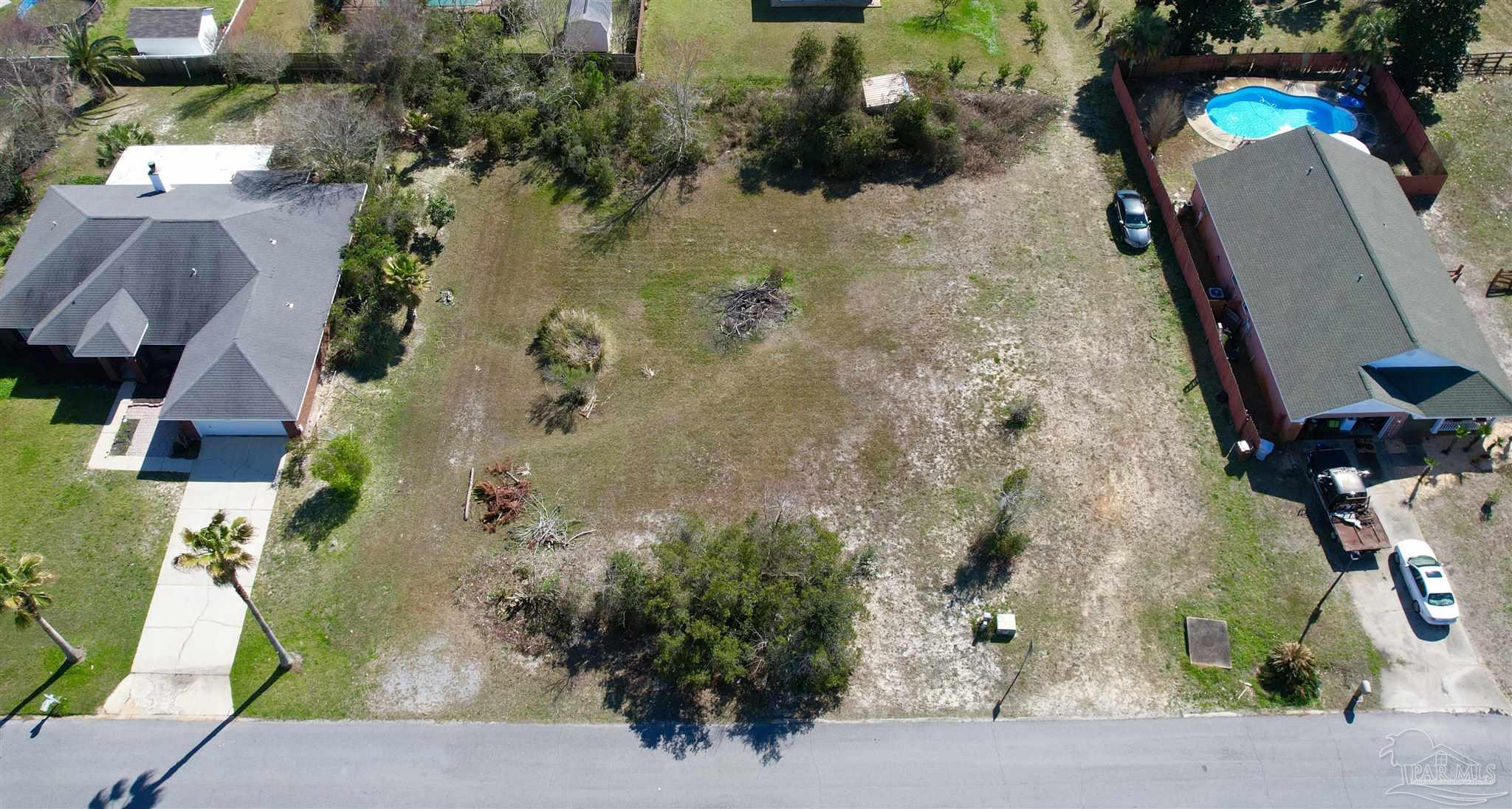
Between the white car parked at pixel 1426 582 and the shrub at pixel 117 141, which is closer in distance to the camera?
the white car parked at pixel 1426 582

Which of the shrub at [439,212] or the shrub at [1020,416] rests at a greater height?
the shrub at [439,212]

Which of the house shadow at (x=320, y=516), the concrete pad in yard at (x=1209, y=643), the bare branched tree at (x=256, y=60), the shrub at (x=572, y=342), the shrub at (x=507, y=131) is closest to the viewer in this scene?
the concrete pad in yard at (x=1209, y=643)

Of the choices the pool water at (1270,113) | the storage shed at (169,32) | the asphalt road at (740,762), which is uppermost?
the storage shed at (169,32)

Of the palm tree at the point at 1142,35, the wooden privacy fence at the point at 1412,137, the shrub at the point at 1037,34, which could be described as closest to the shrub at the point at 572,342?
the shrub at the point at 1037,34

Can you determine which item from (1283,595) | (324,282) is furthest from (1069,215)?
(324,282)

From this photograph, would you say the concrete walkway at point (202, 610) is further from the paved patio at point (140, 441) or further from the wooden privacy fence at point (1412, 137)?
the wooden privacy fence at point (1412, 137)

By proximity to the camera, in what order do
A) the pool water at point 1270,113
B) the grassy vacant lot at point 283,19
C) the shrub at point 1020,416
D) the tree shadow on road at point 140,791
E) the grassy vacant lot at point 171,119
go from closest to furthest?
the tree shadow on road at point 140,791, the shrub at point 1020,416, the grassy vacant lot at point 171,119, the pool water at point 1270,113, the grassy vacant lot at point 283,19
